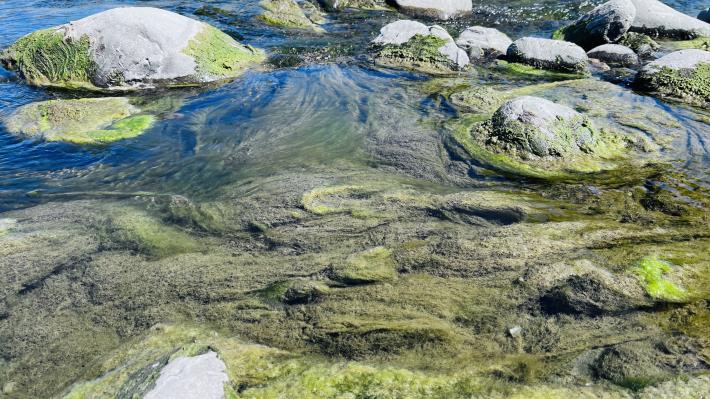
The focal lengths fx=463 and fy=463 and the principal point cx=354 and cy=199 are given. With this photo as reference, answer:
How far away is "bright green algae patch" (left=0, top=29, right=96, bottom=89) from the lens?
24.4ft

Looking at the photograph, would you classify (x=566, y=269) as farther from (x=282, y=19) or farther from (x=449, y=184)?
(x=282, y=19)

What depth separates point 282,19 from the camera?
1074cm

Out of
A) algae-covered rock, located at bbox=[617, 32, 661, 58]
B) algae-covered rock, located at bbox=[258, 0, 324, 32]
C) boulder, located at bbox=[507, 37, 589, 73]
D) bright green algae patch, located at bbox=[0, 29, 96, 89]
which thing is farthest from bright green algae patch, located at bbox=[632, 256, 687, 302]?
algae-covered rock, located at bbox=[258, 0, 324, 32]

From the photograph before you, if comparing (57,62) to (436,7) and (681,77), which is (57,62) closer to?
(436,7)

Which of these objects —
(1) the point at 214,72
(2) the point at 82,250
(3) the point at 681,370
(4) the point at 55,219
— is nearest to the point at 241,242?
(2) the point at 82,250

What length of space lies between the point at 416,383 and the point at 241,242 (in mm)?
2022

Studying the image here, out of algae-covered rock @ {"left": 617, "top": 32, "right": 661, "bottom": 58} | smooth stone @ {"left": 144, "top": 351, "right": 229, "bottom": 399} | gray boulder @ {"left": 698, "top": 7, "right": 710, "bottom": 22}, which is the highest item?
gray boulder @ {"left": 698, "top": 7, "right": 710, "bottom": 22}

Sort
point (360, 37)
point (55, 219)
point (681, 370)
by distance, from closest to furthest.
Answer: point (681, 370)
point (55, 219)
point (360, 37)

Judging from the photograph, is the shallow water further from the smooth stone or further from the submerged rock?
the submerged rock

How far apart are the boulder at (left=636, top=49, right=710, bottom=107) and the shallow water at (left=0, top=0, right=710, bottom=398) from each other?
35cm

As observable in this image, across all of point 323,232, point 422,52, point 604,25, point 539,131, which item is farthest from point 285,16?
point 323,232

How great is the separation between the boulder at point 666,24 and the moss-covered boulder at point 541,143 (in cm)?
596

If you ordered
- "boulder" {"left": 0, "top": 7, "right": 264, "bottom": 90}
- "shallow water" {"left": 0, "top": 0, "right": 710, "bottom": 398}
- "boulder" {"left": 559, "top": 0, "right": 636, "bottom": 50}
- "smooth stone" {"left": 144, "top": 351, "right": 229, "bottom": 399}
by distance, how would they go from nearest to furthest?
"smooth stone" {"left": 144, "top": 351, "right": 229, "bottom": 399} → "shallow water" {"left": 0, "top": 0, "right": 710, "bottom": 398} → "boulder" {"left": 0, "top": 7, "right": 264, "bottom": 90} → "boulder" {"left": 559, "top": 0, "right": 636, "bottom": 50}

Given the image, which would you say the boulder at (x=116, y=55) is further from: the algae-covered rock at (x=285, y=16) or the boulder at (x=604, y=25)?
the boulder at (x=604, y=25)
